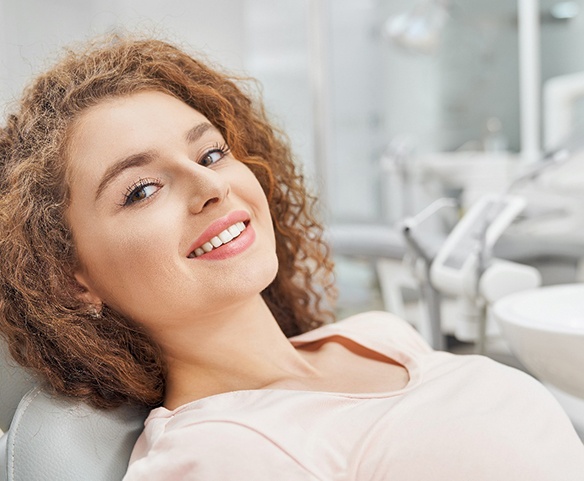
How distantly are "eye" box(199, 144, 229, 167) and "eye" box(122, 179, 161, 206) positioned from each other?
0.31ft

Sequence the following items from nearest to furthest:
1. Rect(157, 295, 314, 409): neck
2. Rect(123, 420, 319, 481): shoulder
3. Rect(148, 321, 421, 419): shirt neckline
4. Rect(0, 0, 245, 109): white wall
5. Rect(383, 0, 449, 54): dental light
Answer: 1. Rect(123, 420, 319, 481): shoulder
2. Rect(148, 321, 421, 419): shirt neckline
3. Rect(157, 295, 314, 409): neck
4. Rect(0, 0, 245, 109): white wall
5. Rect(383, 0, 449, 54): dental light

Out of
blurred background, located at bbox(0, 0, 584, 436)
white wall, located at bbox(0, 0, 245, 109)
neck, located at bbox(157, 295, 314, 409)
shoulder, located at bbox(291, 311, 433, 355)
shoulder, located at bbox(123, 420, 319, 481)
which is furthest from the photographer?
white wall, located at bbox(0, 0, 245, 109)

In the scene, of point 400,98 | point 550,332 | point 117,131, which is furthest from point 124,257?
point 400,98

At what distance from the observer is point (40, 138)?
94cm

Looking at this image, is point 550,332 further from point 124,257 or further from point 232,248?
point 124,257

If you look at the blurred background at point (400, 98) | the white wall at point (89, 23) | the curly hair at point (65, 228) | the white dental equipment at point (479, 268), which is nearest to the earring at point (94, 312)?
the curly hair at point (65, 228)

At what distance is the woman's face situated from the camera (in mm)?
901

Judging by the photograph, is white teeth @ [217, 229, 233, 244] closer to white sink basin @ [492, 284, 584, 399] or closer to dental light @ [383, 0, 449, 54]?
white sink basin @ [492, 284, 584, 399]

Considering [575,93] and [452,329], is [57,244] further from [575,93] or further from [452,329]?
[575,93]

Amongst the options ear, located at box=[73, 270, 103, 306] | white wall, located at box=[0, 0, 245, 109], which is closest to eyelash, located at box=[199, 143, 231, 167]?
ear, located at box=[73, 270, 103, 306]

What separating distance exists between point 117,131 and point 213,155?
14cm

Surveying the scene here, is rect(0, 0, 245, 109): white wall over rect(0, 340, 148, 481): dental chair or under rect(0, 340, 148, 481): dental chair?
over

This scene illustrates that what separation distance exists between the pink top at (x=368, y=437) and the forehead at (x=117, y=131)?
1.05 ft

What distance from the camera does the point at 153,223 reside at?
90cm
